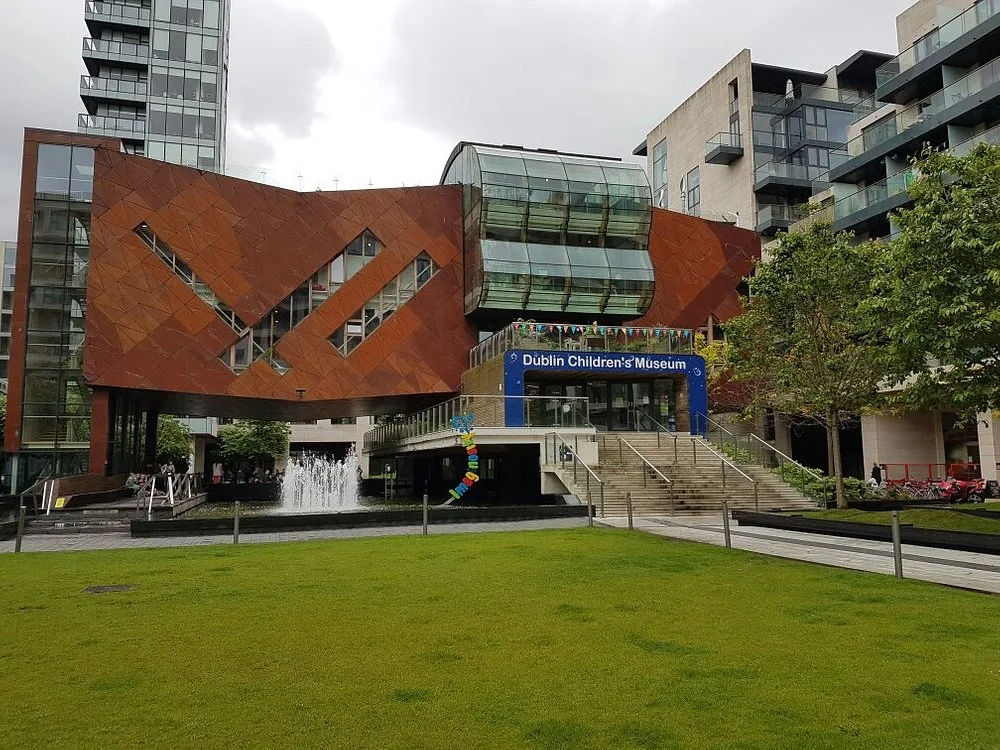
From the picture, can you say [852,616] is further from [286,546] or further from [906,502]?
[906,502]

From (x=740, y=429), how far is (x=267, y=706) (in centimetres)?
4352

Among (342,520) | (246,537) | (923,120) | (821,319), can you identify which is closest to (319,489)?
(342,520)

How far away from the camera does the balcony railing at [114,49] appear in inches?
2325

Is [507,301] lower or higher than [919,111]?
lower

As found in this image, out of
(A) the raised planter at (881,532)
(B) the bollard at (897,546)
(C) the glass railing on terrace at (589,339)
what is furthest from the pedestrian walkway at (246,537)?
(C) the glass railing on terrace at (589,339)

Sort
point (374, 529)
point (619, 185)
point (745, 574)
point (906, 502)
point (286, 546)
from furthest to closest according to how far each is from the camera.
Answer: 1. point (619, 185)
2. point (906, 502)
3. point (374, 529)
4. point (286, 546)
5. point (745, 574)

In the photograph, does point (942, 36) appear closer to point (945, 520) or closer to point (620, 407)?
point (620, 407)

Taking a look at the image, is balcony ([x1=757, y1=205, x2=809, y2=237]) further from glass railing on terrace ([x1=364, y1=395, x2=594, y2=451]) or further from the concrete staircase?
the concrete staircase

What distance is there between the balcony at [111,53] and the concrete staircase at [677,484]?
168 feet

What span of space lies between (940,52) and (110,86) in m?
55.9

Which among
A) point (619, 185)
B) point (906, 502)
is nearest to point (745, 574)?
point (906, 502)

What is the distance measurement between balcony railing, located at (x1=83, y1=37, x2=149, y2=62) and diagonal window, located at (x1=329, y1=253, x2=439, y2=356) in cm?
3513

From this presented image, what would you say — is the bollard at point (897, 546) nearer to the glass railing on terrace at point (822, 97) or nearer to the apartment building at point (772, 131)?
the apartment building at point (772, 131)

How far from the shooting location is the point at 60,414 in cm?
3375
